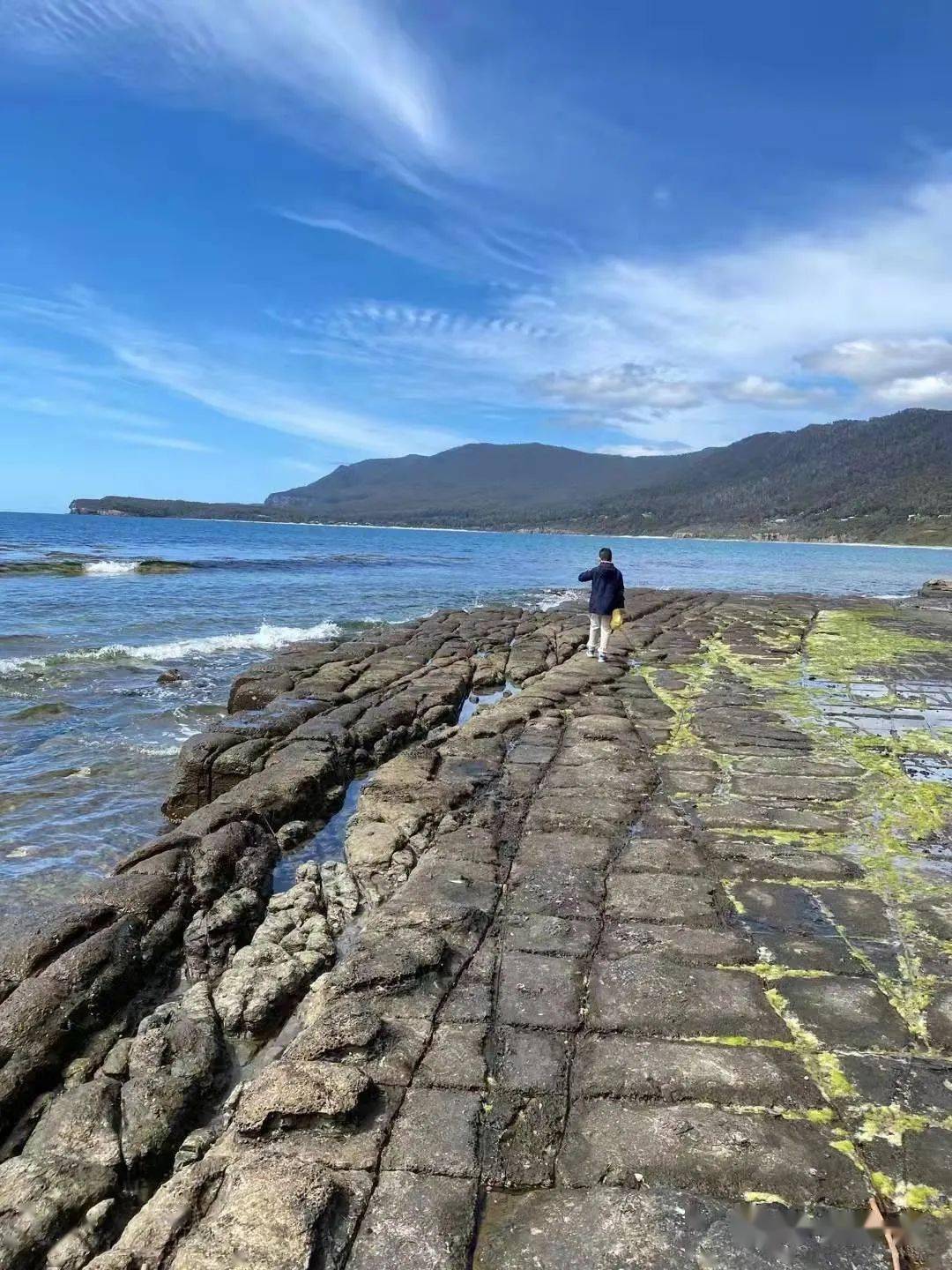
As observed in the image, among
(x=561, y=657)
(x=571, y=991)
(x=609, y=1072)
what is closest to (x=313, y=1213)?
(x=609, y=1072)

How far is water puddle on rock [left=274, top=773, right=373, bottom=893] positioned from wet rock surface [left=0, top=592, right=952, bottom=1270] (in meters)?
0.09

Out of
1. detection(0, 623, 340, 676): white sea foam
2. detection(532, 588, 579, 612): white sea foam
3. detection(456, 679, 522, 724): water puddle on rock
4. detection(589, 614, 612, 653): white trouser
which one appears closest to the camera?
detection(456, 679, 522, 724): water puddle on rock

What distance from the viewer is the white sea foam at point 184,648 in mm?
17438

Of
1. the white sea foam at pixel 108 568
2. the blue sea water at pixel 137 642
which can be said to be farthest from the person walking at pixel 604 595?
the white sea foam at pixel 108 568

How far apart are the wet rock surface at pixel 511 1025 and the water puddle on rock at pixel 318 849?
0.09 meters

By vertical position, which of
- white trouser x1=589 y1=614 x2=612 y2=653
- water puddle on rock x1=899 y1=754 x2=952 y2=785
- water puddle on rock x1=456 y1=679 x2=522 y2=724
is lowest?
water puddle on rock x1=456 y1=679 x2=522 y2=724

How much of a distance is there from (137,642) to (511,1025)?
19209 mm

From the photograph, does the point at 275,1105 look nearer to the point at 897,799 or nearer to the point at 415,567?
the point at 897,799

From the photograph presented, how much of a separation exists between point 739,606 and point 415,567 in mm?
35417

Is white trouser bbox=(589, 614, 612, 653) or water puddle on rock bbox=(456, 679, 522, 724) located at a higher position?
white trouser bbox=(589, 614, 612, 653)

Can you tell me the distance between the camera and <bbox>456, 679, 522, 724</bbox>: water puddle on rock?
42.2 ft

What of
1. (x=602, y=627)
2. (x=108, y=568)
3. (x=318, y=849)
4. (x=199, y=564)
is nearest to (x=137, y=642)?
(x=602, y=627)

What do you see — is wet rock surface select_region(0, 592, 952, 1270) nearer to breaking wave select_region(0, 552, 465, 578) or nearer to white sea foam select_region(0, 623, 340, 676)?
white sea foam select_region(0, 623, 340, 676)

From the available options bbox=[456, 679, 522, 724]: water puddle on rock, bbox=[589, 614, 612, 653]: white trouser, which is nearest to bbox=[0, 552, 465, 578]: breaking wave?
bbox=[456, 679, 522, 724]: water puddle on rock
